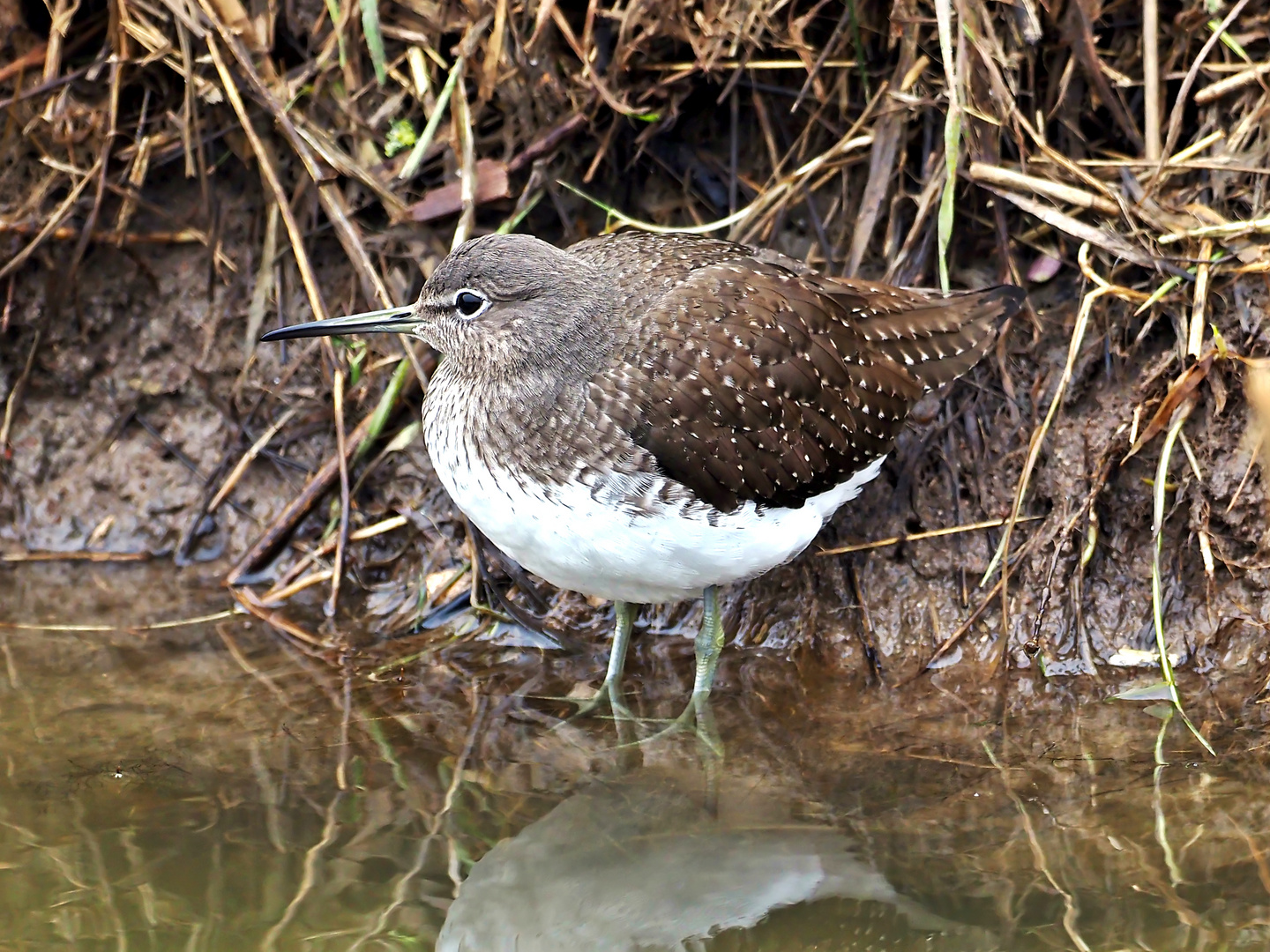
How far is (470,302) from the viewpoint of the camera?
5188 millimetres

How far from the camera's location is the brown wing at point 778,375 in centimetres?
482

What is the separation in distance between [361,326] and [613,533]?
1.40m

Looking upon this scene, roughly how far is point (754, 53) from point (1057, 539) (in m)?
2.49

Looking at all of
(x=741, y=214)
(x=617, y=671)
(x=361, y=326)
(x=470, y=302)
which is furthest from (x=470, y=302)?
(x=617, y=671)

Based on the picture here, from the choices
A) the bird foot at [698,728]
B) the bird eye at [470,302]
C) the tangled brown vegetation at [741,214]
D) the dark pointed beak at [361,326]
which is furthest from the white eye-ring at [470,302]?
the bird foot at [698,728]

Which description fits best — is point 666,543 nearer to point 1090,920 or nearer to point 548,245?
point 548,245

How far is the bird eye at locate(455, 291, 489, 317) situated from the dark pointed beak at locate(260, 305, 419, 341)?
0.73ft

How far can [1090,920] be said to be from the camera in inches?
149

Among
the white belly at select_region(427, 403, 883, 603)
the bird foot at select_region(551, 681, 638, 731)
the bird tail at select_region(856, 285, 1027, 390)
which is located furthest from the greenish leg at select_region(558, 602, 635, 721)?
the bird tail at select_region(856, 285, 1027, 390)

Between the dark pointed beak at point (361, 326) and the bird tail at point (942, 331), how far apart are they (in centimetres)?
173

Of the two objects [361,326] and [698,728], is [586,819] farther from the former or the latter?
[361,326]

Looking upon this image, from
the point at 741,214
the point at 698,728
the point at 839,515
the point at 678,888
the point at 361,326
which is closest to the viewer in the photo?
the point at 678,888

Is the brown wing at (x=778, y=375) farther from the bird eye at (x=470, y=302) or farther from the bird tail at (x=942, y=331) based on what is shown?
the bird eye at (x=470, y=302)

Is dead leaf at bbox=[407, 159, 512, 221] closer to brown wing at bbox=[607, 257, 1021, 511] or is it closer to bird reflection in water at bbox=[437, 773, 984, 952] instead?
brown wing at bbox=[607, 257, 1021, 511]
